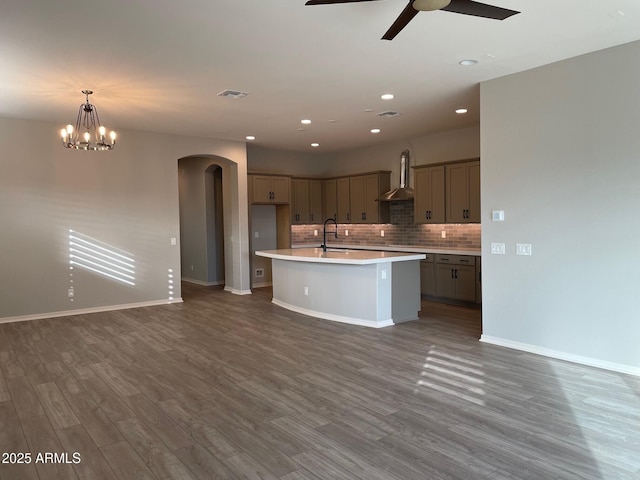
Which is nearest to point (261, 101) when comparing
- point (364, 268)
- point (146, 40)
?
point (146, 40)

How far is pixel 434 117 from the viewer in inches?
286

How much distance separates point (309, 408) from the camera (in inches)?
141

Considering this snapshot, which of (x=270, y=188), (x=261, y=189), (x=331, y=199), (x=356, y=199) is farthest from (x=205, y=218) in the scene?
(x=356, y=199)

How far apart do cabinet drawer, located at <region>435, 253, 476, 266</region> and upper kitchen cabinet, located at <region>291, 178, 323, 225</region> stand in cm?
351

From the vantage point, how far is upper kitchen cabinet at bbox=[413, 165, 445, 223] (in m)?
8.30

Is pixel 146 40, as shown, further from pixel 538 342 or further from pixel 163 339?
pixel 538 342

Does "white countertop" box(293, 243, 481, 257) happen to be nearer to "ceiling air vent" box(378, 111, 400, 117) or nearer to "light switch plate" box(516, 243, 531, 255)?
"light switch plate" box(516, 243, 531, 255)

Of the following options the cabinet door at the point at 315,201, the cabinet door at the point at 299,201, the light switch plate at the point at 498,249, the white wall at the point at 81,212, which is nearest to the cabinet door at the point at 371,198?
the cabinet door at the point at 315,201

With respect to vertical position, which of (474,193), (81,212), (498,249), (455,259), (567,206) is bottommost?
(455,259)

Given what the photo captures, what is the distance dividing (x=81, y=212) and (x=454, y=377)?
627cm

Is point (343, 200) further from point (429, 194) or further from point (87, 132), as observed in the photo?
point (87, 132)

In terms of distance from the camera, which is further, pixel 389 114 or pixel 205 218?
pixel 205 218

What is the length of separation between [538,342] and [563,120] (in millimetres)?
2355

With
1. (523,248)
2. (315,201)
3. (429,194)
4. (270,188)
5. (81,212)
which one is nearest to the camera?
(523,248)
